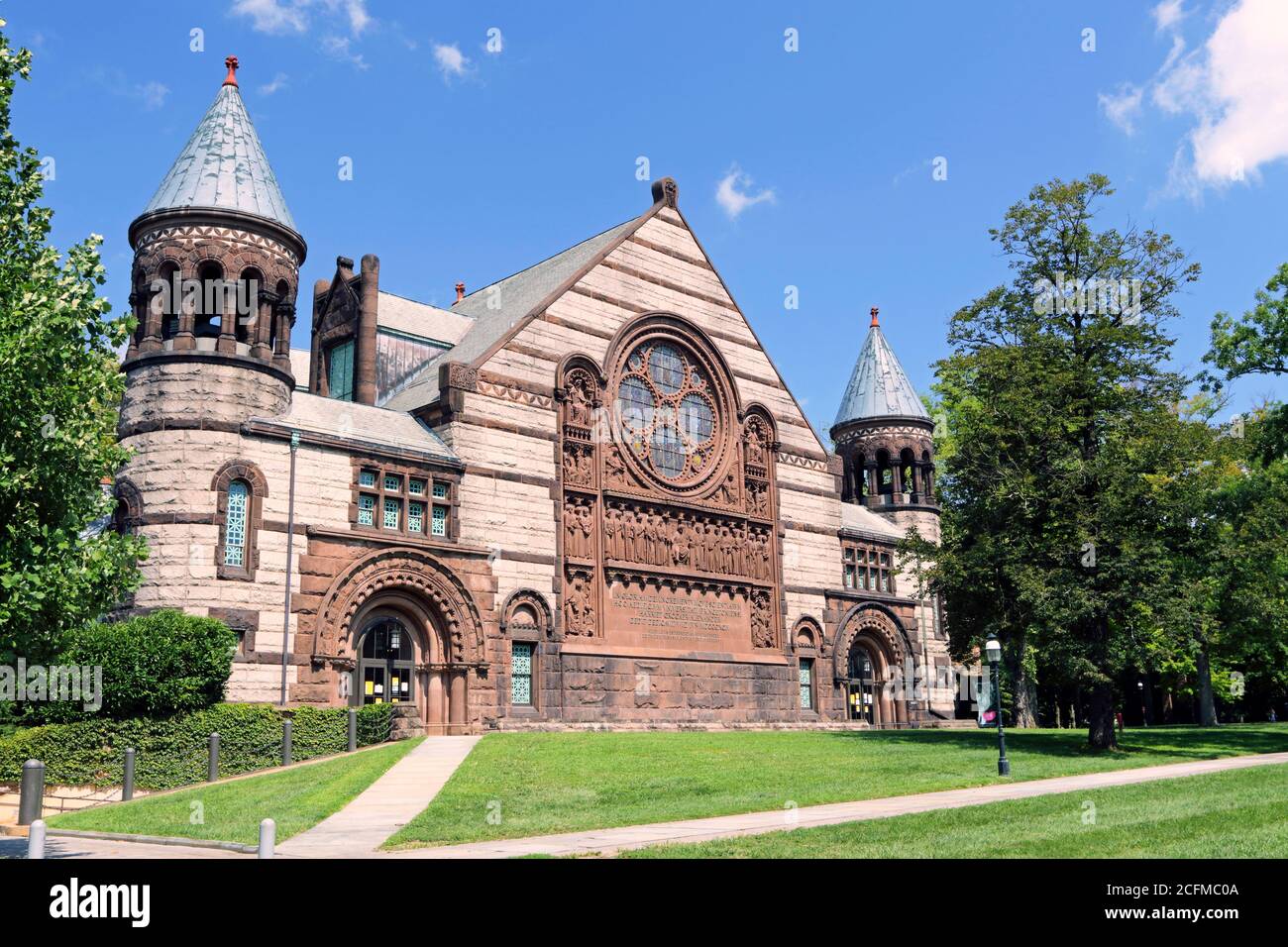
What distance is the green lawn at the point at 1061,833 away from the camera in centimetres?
1227

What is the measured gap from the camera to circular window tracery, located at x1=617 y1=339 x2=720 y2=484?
40656mm

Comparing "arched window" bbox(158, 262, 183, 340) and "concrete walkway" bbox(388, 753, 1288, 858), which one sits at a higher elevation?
"arched window" bbox(158, 262, 183, 340)

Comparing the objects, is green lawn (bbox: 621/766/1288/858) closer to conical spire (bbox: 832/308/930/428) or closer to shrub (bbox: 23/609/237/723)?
shrub (bbox: 23/609/237/723)

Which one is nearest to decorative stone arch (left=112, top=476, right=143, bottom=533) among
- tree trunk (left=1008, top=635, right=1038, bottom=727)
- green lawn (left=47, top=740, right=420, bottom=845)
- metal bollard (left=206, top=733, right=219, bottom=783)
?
metal bollard (left=206, top=733, right=219, bottom=783)

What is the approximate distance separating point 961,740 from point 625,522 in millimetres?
12811

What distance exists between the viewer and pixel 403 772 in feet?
77.2

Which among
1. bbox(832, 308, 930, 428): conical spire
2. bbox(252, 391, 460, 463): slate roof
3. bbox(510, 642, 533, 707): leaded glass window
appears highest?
bbox(832, 308, 930, 428): conical spire

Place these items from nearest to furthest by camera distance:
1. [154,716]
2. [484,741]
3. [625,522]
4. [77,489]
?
1. [77,489]
2. [154,716]
3. [484,741]
4. [625,522]

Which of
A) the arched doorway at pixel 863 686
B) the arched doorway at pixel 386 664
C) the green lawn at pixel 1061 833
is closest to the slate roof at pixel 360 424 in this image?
the arched doorway at pixel 386 664

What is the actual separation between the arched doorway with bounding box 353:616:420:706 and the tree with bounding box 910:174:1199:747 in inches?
608

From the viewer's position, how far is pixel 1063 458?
3192cm

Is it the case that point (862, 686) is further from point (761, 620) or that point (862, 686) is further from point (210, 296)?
point (210, 296)

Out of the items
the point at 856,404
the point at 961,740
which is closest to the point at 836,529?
the point at 856,404

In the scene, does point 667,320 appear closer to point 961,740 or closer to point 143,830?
point 961,740
